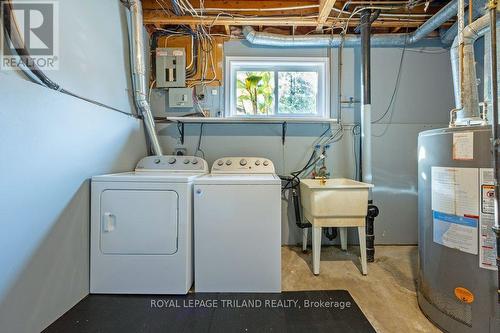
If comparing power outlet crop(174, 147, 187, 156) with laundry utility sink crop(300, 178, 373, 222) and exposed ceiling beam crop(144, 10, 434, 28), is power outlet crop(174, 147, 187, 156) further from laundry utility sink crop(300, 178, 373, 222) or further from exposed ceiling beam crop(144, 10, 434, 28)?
laundry utility sink crop(300, 178, 373, 222)

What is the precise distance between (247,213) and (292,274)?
2.47ft

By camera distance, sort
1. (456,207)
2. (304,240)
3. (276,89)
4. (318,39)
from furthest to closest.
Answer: (276,89) → (318,39) → (304,240) → (456,207)

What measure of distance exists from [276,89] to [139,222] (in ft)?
6.72

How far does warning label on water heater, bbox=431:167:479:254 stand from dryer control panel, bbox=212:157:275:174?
1.32 metres

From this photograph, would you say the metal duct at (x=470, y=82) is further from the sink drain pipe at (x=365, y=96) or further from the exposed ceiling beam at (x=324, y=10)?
the exposed ceiling beam at (x=324, y=10)

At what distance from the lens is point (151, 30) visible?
8.77 feet

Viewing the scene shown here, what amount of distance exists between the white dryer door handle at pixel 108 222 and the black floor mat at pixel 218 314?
480 millimetres

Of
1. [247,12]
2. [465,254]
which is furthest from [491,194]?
[247,12]

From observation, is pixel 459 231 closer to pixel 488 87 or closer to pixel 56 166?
pixel 488 87

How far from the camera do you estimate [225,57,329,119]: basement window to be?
2711mm

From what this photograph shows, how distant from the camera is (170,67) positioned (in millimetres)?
2623

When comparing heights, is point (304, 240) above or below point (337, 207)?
below

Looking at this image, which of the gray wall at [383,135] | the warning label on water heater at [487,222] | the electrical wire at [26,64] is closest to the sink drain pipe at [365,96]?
the gray wall at [383,135]

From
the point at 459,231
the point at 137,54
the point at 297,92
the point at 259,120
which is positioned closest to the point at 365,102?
the point at 297,92
